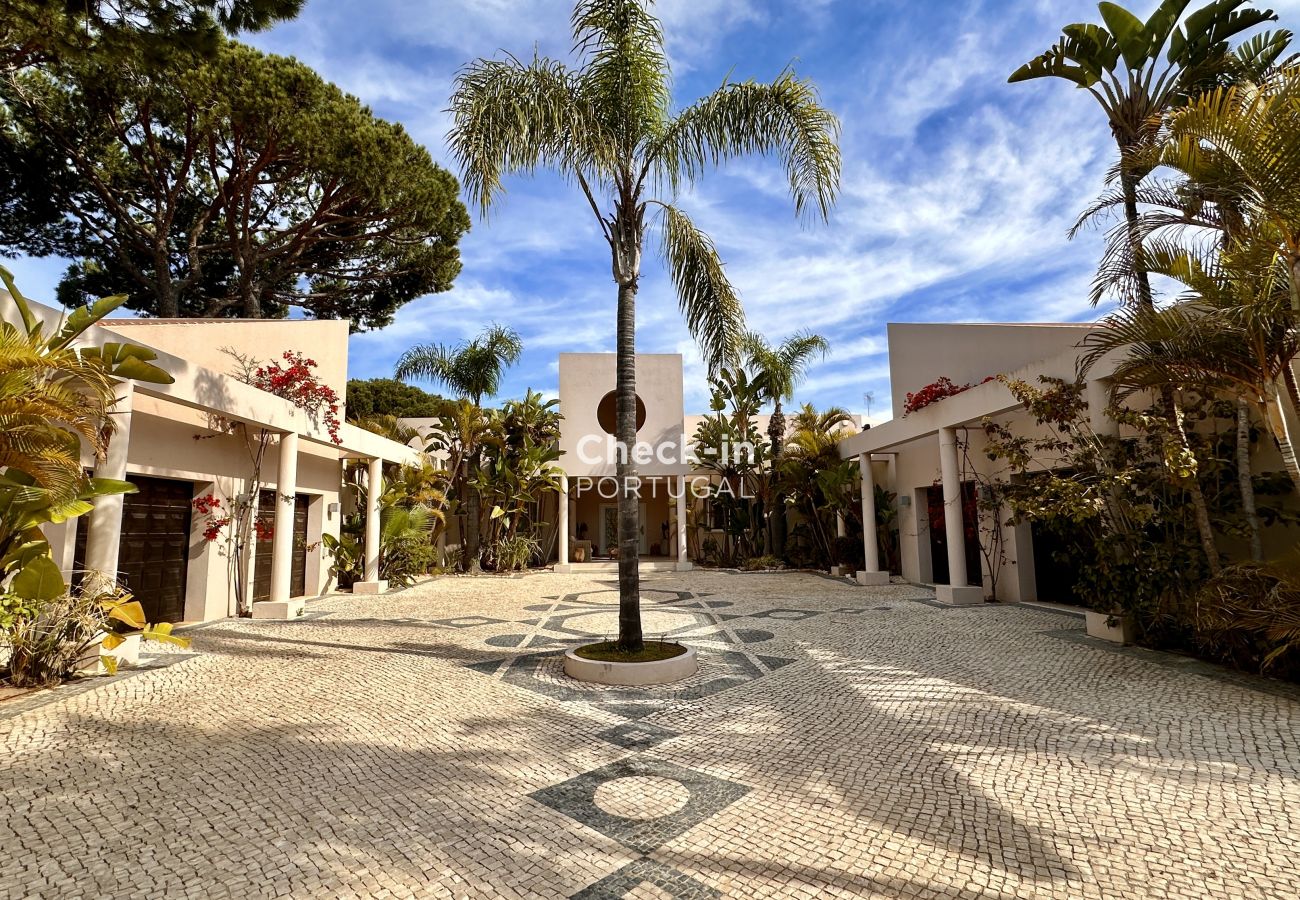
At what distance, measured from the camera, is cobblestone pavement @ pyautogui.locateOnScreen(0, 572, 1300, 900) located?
2828mm

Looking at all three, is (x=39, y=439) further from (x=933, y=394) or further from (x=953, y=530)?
(x=933, y=394)

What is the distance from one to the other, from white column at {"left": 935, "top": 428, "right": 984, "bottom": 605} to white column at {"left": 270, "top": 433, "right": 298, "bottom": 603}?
420 inches

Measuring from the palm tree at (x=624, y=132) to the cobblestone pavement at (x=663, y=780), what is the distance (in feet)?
6.94

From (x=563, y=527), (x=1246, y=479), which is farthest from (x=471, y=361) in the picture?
(x=1246, y=479)

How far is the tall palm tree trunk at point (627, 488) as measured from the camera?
21.5 ft

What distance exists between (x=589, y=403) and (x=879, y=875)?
16261mm

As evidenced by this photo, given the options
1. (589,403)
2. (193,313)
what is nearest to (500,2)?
(589,403)

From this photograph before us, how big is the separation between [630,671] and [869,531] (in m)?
9.20

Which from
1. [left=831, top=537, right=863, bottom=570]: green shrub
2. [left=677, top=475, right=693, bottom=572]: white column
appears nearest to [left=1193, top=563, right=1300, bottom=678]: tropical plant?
[left=831, top=537, right=863, bottom=570]: green shrub

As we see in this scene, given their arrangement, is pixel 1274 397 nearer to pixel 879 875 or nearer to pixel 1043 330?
pixel 879 875

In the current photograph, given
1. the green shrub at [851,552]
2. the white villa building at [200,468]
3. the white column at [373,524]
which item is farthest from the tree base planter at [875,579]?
the white villa building at [200,468]

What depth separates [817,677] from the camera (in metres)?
6.21

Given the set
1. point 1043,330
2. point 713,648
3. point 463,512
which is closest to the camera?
point 713,648

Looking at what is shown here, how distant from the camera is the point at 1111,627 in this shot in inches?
282
